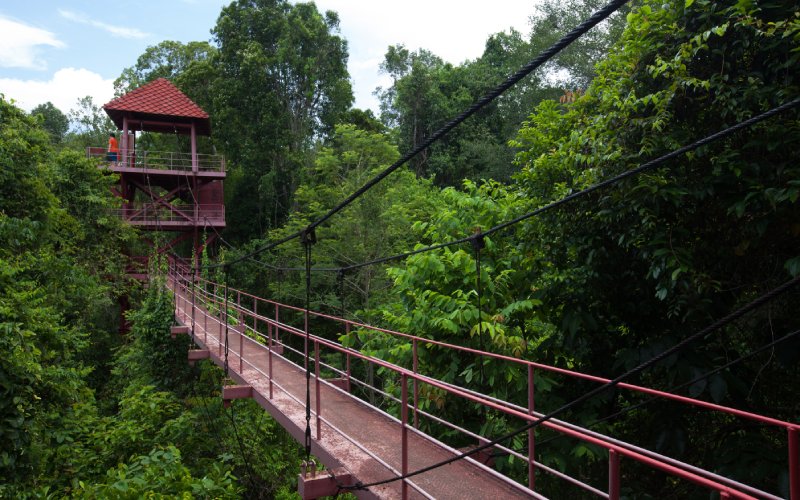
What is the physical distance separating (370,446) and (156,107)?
16.6m

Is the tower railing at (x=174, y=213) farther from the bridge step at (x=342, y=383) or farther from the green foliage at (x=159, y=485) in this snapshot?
the bridge step at (x=342, y=383)

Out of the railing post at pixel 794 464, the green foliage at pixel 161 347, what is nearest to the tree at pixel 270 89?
the green foliage at pixel 161 347

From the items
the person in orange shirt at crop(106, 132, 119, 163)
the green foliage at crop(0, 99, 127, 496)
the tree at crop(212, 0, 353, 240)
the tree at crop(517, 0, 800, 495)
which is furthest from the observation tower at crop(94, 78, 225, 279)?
the tree at crop(517, 0, 800, 495)

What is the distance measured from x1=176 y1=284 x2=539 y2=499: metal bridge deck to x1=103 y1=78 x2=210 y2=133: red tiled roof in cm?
1364

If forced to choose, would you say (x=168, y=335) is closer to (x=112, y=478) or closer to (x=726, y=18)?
(x=112, y=478)

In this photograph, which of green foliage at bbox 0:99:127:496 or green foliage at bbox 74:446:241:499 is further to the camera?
green foliage at bbox 0:99:127:496

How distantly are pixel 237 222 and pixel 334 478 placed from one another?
19829mm

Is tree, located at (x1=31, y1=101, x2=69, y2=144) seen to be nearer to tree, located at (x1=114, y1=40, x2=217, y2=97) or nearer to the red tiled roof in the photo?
tree, located at (x1=114, y1=40, x2=217, y2=97)

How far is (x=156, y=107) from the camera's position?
55.7 ft

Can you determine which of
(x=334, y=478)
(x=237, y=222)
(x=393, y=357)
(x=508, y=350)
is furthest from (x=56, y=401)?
(x=237, y=222)

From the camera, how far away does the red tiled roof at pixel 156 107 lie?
54.6 feet

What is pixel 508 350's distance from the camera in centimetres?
462

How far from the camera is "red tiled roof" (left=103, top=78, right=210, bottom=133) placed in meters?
16.6

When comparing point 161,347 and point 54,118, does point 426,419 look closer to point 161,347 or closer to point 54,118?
point 161,347
